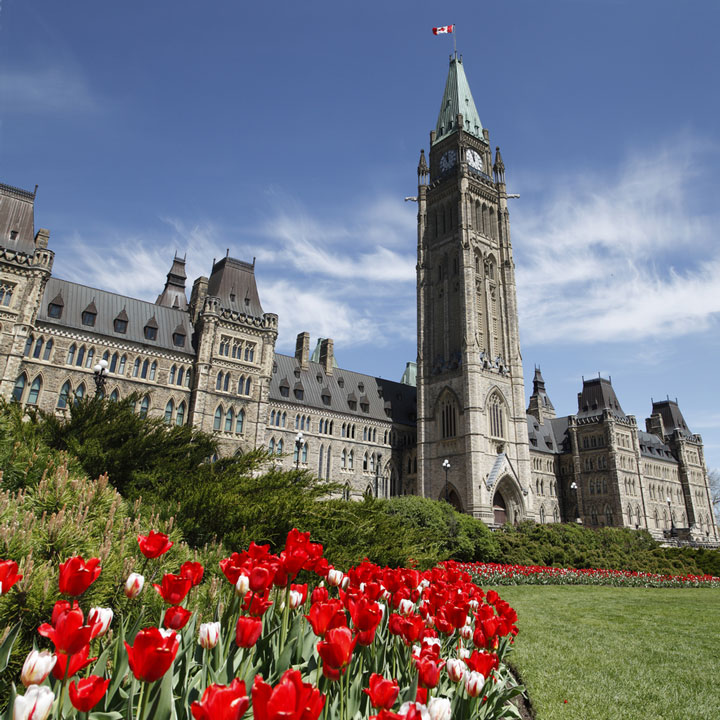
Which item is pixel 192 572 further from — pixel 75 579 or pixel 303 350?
pixel 303 350

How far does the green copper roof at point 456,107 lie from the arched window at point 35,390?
46002 millimetres

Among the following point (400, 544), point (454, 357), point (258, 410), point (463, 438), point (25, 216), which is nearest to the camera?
point (400, 544)

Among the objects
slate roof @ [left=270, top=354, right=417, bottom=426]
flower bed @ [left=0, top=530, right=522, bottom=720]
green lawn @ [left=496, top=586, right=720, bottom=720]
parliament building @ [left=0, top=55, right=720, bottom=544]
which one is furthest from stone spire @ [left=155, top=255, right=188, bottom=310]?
flower bed @ [left=0, top=530, right=522, bottom=720]

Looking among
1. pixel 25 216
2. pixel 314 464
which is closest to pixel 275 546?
pixel 25 216

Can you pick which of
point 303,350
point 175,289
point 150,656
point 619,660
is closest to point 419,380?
point 303,350

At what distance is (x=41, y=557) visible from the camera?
3.84 m

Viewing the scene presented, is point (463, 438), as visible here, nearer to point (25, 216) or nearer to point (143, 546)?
point (25, 216)

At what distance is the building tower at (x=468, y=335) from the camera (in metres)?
44.0

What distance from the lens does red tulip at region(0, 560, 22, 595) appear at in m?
2.37

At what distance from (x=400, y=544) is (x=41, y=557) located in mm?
5688

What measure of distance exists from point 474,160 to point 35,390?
46.0m

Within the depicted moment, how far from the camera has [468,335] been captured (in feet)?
151

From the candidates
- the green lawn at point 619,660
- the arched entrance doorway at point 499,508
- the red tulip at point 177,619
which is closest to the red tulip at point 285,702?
the red tulip at point 177,619

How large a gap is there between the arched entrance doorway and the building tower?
9 cm
